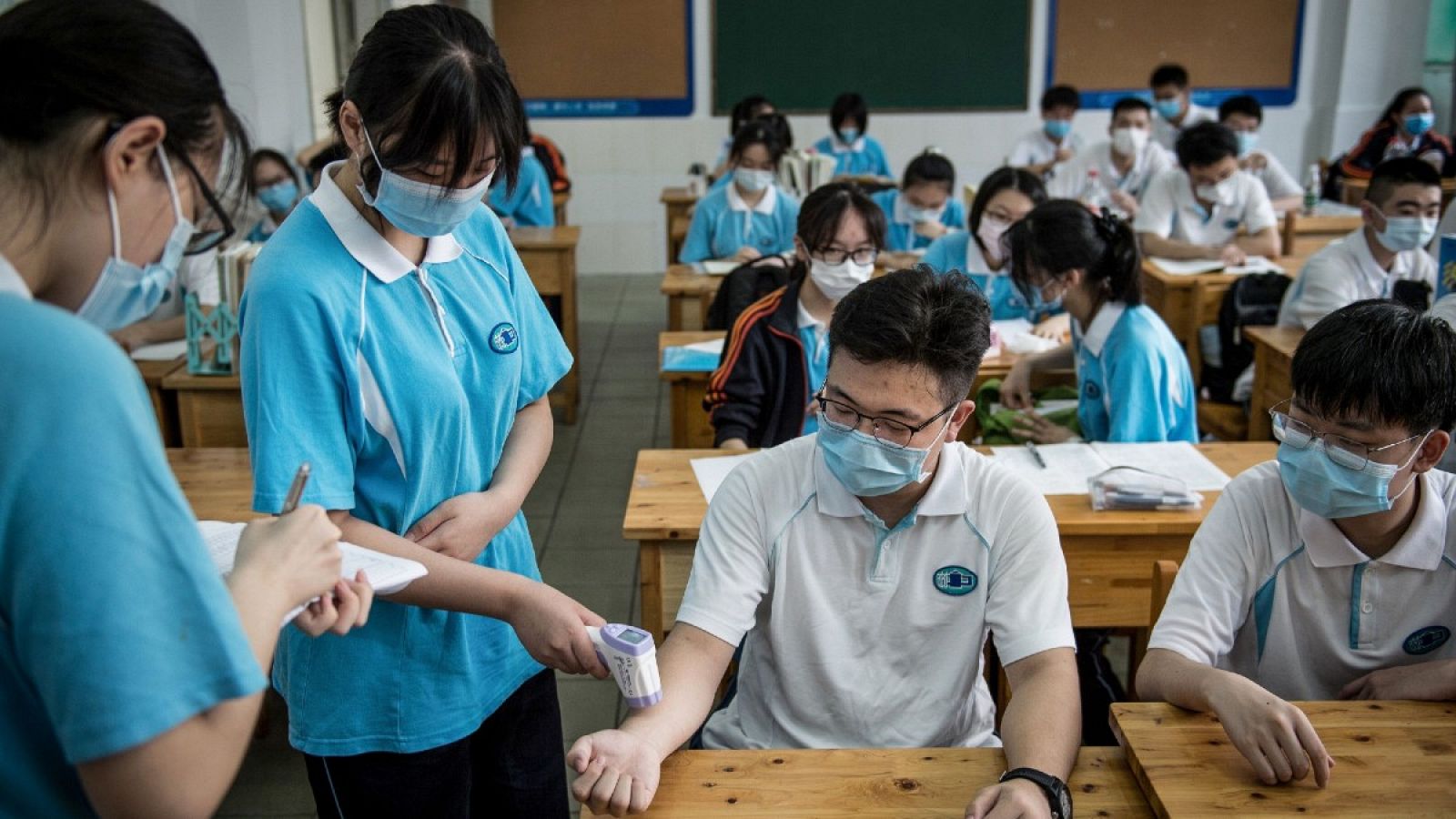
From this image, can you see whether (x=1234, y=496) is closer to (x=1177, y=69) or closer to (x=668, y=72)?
(x=1177, y=69)

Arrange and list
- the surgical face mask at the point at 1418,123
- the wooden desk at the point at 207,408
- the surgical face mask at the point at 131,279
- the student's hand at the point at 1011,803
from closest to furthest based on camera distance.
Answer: the surgical face mask at the point at 131,279
the student's hand at the point at 1011,803
the wooden desk at the point at 207,408
the surgical face mask at the point at 1418,123

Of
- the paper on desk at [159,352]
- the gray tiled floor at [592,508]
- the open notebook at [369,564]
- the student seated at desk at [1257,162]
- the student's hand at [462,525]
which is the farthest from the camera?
the student seated at desk at [1257,162]

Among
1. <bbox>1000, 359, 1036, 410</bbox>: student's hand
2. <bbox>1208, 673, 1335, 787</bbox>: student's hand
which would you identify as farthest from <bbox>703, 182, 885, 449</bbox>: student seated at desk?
<bbox>1208, 673, 1335, 787</bbox>: student's hand

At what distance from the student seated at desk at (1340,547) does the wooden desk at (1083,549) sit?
1.92 feet

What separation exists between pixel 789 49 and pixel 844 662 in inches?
304

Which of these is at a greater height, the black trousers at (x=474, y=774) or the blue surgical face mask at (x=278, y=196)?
the blue surgical face mask at (x=278, y=196)

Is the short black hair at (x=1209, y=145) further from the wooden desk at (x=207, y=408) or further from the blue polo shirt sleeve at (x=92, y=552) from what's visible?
the blue polo shirt sleeve at (x=92, y=552)

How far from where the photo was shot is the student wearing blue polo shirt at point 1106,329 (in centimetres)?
283

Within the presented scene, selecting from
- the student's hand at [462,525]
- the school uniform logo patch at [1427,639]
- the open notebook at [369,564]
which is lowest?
the school uniform logo patch at [1427,639]

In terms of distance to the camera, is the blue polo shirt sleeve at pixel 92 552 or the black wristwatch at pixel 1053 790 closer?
the blue polo shirt sleeve at pixel 92 552

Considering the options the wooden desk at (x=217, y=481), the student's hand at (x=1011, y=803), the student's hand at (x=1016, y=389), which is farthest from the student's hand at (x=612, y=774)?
the student's hand at (x=1016, y=389)

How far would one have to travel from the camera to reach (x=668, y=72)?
8.91 meters

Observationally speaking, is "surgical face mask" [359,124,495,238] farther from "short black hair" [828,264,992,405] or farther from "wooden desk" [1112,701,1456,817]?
"wooden desk" [1112,701,1456,817]

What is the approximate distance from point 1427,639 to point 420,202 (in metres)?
1.45
